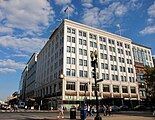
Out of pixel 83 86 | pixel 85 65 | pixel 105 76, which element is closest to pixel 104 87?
pixel 105 76

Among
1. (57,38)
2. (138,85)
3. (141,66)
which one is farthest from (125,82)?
(57,38)

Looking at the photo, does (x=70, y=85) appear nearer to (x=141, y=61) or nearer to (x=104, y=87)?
(x=104, y=87)

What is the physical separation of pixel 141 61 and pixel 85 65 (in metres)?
29.5

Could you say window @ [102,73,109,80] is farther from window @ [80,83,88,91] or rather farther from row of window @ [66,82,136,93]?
window @ [80,83,88,91]

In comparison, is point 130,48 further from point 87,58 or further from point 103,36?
point 87,58

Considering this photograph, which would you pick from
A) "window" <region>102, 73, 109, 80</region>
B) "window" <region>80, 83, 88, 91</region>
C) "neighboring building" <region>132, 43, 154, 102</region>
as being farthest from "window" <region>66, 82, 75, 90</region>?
Answer: "neighboring building" <region>132, 43, 154, 102</region>

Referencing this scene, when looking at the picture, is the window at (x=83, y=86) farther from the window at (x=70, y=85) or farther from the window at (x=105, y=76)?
the window at (x=105, y=76)

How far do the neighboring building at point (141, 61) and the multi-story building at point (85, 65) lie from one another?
2.44 metres

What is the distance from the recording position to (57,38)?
212ft

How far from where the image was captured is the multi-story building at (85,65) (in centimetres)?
5475

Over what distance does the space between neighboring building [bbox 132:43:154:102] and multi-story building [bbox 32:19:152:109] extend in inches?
96.2

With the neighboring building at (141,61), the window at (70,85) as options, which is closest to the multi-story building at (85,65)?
the window at (70,85)

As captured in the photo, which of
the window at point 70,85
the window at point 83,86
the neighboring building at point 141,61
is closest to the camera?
Answer: the window at point 70,85

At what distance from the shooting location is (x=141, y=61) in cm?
7662
